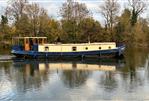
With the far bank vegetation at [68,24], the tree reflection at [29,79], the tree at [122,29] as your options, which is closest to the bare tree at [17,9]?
the far bank vegetation at [68,24]

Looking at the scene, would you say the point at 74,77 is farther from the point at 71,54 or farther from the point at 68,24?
the point at 68,24

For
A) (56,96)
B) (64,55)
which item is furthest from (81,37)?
(56,96)

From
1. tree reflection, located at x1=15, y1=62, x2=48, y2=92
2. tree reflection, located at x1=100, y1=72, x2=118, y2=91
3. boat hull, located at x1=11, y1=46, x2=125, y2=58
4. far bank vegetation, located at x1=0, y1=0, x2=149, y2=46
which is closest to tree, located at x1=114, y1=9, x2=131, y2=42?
far bank vegetation, located at x1=0, y1=0, x2=149, y2=46

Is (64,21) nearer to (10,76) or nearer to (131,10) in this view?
(131,10)

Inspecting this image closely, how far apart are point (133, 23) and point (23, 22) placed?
27.9 metres

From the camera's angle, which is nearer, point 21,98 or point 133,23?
point 21,98

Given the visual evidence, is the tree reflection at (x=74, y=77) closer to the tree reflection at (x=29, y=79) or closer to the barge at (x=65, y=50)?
the tree reflection at (x=29, y=79)

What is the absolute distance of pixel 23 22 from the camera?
8850 cm

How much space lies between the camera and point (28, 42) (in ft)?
195

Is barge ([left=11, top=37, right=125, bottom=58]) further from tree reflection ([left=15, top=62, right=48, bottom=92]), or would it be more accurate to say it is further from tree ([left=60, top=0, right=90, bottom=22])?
tree ([left=60, top=0, right=90, bottom=22])

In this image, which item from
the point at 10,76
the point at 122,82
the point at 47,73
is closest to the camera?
the point at 122,82

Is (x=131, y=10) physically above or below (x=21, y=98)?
above

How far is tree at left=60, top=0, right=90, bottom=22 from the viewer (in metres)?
88.9

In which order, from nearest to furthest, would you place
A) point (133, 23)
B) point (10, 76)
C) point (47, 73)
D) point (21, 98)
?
point (21, 98), point (10, 76), point (47, 73), point (133, 23)
